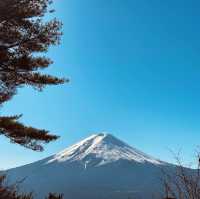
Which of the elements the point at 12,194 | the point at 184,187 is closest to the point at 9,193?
the point at 12,194

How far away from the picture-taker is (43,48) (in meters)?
17.2

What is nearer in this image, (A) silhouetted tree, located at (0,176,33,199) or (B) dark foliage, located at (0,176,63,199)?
(B) dark foliage, located at (0,176,63,199)

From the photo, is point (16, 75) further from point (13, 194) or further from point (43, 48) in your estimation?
point (13, 194)

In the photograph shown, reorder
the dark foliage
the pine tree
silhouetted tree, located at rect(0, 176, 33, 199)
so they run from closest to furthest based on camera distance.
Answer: the dark foliage < silhouetted tree, located at rect(0, 176, 33, 199) < the pine tree

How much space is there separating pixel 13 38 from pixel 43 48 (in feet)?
4.93

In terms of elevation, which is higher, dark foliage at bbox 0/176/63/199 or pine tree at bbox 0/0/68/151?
pine tree at bbox 0/0/68/151

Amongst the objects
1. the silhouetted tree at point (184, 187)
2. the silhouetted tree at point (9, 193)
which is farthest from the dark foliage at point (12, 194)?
the silhouetted tree at point (184, 187)

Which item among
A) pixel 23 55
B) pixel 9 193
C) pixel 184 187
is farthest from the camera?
pixel 23 55

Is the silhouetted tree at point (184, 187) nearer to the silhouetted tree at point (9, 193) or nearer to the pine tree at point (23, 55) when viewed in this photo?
the silhouetted tree at point (9, 193)

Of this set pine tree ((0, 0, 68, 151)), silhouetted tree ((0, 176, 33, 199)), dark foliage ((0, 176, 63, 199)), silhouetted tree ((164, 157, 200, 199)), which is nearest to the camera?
silhouetted tree ((164, 157, 200, 199))

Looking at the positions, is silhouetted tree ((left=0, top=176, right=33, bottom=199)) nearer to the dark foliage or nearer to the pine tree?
the dark foliage

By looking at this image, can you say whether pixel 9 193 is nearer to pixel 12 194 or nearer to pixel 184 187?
pixel 12 194

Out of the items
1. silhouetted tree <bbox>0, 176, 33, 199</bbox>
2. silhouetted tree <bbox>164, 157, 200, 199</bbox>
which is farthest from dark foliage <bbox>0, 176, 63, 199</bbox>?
silhouetted tree <bbox>164, 157, 200, 199</bbox>

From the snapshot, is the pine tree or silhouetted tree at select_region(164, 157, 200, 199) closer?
silhouetted tree at select_region(164, 157, 200, 199)
